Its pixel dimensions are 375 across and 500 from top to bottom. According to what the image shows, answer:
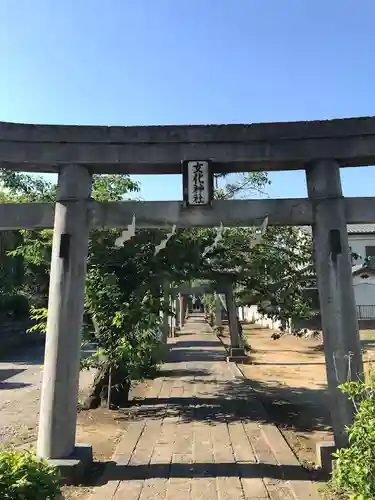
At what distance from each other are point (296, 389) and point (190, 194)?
9.00 metres

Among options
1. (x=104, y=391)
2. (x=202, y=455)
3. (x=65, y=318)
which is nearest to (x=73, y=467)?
(x=65, y=318)

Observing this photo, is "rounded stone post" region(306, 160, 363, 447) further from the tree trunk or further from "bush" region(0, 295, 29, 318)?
"bush" region(0, 295, 29, 318)

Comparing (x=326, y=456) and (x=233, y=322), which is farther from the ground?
(x=233, y=322)

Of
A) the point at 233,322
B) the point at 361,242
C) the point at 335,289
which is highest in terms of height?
the point at 361,242

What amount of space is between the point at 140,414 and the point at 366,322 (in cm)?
2592

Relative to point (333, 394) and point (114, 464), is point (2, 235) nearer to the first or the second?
point (114, 464)

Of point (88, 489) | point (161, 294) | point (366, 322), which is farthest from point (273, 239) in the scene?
point (366, 322)

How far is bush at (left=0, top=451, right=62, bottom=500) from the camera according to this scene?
9.76ft

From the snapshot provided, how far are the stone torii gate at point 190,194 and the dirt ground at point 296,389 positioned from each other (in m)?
2.91

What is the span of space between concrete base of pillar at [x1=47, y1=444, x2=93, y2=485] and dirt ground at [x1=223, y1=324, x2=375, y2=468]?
3096 millimetres

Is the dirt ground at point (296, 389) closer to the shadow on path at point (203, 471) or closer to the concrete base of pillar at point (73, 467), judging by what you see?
the shadow on path at point (203, 471)

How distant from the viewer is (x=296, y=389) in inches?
502

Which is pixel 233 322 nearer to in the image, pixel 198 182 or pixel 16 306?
pixel 198 182

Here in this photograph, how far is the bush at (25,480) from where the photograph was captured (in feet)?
9.76
